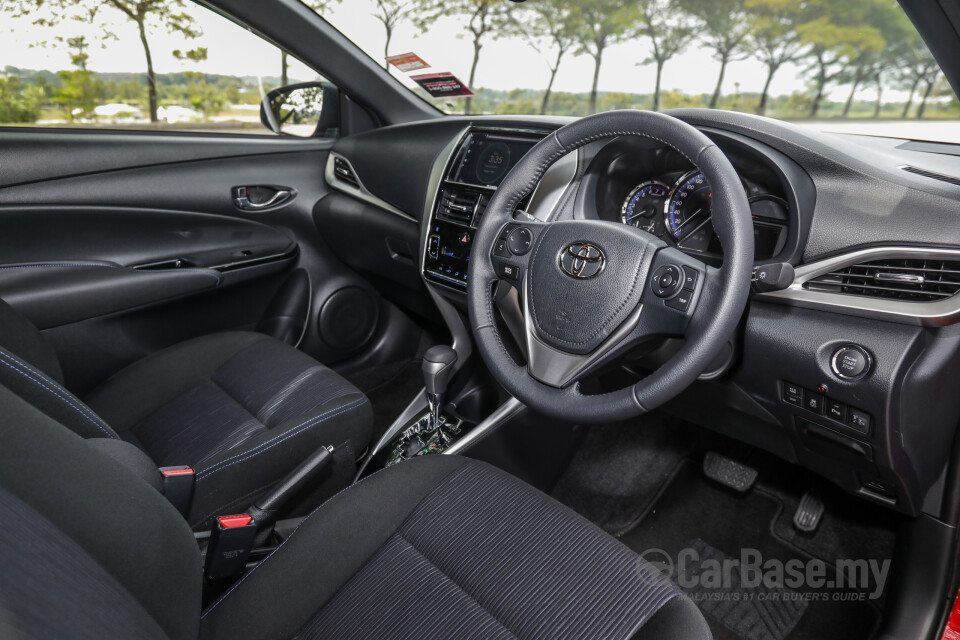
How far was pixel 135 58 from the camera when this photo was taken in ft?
6.74

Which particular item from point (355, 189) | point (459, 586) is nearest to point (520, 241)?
point (459, 586)

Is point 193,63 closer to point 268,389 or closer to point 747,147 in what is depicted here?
point 268,389

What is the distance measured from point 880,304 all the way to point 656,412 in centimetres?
97

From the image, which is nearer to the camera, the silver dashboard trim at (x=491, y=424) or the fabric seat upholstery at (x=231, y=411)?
the fabric seat upholstery at (x=231, y=411)

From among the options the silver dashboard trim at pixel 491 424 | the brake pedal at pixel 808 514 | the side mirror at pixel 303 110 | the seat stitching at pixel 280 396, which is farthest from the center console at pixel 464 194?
the brake pedal at pixel 808 514

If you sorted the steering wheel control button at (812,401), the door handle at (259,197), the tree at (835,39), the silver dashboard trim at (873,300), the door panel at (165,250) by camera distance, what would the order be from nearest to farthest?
the silver dashboard trim at (873,300)
the steering wheel control button at (812,401)
the tree at (835,39)
the door panel at (165,250)
the door handle at (259,197)

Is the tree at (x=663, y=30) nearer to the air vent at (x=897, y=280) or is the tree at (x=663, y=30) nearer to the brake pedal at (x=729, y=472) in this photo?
the air vent at (x=897, y=280)

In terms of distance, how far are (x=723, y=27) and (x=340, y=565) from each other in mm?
1743

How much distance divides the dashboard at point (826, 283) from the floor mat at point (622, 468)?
41 centimetres

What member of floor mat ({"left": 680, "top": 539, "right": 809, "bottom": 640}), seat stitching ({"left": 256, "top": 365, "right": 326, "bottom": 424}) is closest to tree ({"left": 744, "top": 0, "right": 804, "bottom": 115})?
floor mat ({"left": 680, "top": 539, "right": 809, "bottom": 640})

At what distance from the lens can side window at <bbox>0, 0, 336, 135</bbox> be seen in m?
1.91

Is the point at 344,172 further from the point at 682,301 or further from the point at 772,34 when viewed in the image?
the point at 682,301

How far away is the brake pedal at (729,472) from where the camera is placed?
6.31 ft

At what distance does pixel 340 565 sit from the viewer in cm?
110
